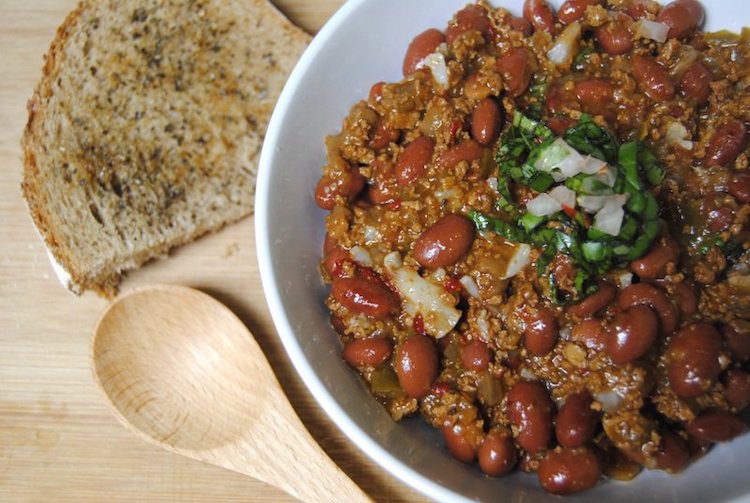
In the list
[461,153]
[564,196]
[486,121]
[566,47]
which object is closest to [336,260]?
[461,153]

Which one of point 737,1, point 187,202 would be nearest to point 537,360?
point 737,1

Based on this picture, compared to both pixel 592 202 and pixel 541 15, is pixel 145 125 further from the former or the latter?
pixel 592 202

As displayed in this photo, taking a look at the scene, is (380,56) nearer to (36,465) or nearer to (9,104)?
(9,104)

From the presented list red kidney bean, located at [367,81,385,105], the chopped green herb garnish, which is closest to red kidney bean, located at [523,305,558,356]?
the chopped green herb garnish

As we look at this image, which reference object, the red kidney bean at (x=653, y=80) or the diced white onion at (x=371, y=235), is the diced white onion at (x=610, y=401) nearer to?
the diced white onion at (x=371, y=235)

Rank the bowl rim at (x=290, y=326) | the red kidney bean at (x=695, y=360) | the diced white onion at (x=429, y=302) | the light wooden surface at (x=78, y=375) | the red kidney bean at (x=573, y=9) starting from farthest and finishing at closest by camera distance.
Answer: the light wooden surface at (x=78, y=375), the red kidney bean at (x=573, y=9), the diced white onion at (x=429, y=302), the bowl rim at (x=290, y=326), the red kidney bean at (x=695, y=360)

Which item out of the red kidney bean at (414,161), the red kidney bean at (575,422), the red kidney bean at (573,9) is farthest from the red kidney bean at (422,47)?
the red kidney bean at (575,422)
